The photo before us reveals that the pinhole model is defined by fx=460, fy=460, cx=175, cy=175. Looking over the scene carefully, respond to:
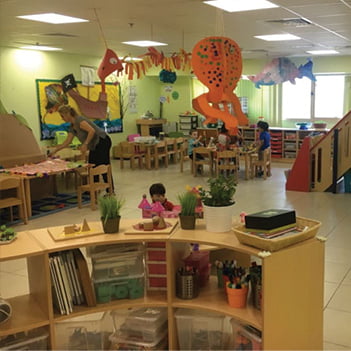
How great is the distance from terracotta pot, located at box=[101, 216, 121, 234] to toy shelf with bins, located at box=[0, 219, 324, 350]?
0.04 metres

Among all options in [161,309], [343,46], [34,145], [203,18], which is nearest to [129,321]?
[161,309]

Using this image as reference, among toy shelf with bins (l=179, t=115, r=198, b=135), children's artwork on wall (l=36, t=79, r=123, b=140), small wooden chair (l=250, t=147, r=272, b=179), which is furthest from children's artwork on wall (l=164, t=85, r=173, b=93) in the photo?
small wooden chair (l=250, t=147, r=272, b=179)

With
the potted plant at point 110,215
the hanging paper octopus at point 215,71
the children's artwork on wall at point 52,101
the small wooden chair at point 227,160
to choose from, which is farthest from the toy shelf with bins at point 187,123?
the potted plant at point 110,215

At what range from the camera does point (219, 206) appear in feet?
8.86

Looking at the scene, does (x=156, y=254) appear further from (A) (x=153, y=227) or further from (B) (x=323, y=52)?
(B) (x=323, y=52)

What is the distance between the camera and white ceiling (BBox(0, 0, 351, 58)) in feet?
17.1

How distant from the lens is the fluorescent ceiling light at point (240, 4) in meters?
5.09

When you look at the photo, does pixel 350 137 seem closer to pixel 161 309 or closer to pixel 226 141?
pixel 226 141

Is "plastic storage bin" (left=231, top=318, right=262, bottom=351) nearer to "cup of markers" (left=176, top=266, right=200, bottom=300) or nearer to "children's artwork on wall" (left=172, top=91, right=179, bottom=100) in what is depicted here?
"cup of markers" (left=176, top=266, right=200, bottom=300)

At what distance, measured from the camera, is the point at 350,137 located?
8.05 meters

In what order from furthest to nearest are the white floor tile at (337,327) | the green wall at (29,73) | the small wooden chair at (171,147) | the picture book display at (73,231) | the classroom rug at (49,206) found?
the small wooden chair at (171,147), the green wall at (29,73), the classroom rug at (49,206), the white floor tile at (337,327), the picture book display at (73,231)

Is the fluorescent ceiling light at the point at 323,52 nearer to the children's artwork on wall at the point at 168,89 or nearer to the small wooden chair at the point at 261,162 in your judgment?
the small wooden chair at the point at 261,162

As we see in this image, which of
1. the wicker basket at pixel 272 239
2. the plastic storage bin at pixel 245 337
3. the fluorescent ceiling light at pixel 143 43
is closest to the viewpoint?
the wicker basket at pixel 272 239

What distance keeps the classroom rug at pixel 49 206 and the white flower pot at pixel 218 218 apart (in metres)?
4.55
